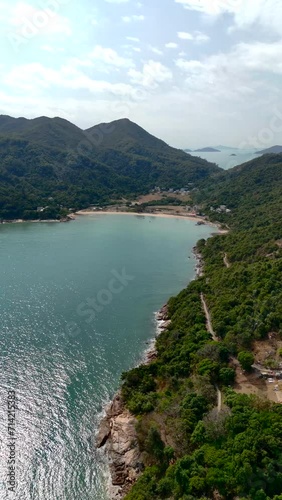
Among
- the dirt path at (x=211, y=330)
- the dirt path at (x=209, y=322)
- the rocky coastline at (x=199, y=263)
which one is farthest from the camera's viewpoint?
the rocky coastline at (x=199, y=263)

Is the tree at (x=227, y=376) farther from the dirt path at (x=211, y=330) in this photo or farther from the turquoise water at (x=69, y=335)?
the turquoise water at (x=69, y=335)

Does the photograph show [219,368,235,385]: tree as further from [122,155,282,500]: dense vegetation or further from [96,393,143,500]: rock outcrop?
[96,393,143,500]: rock outcrop

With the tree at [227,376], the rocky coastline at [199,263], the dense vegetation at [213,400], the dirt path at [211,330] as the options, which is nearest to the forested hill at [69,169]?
the rocky coastline at [199,263]

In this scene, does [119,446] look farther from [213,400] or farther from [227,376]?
[227,376]

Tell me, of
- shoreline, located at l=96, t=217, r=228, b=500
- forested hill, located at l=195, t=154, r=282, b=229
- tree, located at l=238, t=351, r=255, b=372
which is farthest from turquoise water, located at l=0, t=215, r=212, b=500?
forested hill, located at l=195, t=154, r=282, b=229

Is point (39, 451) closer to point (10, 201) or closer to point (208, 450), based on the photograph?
point (208, 450)

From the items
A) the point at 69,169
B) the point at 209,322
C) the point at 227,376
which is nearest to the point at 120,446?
the point at 227,376

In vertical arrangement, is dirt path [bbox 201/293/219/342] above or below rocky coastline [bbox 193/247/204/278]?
below
